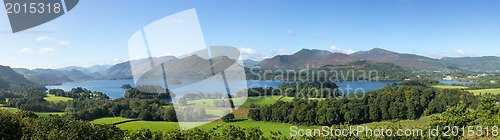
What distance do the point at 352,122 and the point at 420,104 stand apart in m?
15.1

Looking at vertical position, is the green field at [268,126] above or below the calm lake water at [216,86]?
below

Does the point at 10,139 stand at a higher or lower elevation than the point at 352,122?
higher

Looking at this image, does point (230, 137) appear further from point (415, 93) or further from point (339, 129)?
point (415, 93)

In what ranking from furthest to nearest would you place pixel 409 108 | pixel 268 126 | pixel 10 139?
pixel 409 108 < pixel 268 126 < pixel 10 139

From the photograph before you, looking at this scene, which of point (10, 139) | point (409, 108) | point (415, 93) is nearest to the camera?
point (10, 139)

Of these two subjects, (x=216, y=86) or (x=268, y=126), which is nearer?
Answer: (x=216, y=86)

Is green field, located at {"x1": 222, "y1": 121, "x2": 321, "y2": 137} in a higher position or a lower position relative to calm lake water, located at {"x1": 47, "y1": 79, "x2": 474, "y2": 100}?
lower

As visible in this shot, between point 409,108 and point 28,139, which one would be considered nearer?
point 28,139

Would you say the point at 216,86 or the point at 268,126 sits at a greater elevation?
the point at 216,86

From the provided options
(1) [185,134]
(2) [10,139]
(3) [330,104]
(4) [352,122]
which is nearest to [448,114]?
(1) [185,134]

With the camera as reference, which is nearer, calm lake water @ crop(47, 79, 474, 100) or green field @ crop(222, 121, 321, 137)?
calm lake water @ crop(47, 79, 474, 100)

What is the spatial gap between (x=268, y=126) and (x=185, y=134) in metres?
23.4

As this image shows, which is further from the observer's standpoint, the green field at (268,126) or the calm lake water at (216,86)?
the green field at (268,126)

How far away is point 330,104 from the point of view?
1608 inches
